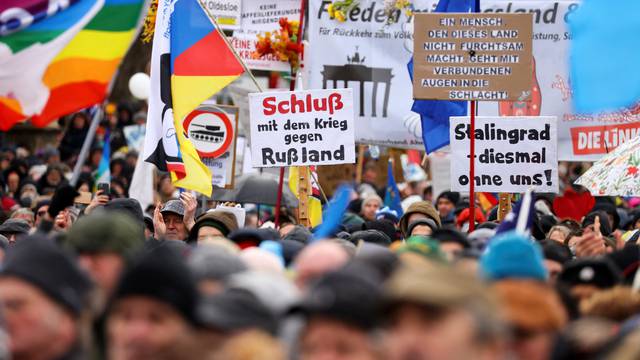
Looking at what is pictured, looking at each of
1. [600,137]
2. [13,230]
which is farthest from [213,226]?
[600,137]

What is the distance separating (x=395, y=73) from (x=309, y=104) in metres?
3.00

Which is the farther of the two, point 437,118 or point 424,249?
point 437,118

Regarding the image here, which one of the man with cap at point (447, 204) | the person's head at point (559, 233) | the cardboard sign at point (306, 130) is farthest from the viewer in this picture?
the man with cap at point (447, 204)

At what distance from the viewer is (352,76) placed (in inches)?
618

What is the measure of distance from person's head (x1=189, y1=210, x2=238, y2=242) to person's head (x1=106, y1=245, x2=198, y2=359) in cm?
452

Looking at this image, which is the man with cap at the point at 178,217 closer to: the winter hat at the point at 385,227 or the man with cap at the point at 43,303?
the winter hat at the point at 385,227

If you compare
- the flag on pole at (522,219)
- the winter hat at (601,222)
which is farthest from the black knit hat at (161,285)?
the winter hat at (601,222)

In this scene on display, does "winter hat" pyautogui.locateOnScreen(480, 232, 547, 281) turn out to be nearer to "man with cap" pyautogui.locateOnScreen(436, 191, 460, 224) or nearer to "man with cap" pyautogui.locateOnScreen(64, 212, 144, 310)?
"man with cap" pyautogui.locateOnScreen(64, 212, 144, 310)

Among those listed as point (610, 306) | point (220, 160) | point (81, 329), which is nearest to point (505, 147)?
point (220, 160)

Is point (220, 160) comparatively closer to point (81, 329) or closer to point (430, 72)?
point (430, 72)

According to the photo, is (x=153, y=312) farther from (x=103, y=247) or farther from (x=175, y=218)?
(x=175, y=218)

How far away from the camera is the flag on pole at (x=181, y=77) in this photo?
492 inches

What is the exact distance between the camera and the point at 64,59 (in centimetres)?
995

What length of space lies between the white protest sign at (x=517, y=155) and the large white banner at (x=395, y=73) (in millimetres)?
3201
